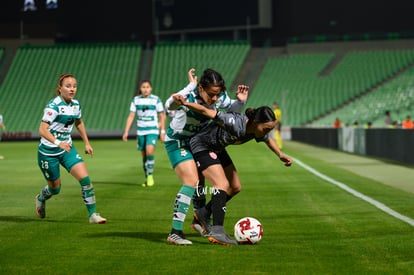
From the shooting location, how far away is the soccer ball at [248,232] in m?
9.62

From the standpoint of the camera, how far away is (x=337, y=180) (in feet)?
67.3

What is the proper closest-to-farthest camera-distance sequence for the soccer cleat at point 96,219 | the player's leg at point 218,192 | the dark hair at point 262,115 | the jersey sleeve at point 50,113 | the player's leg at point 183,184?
the dark hair at point 262,115 < the player's leg at point 183,184 < the player's leg at point 218,192 < the jersey sleeve at point 50,113 < the soccer cleat at point 96,219

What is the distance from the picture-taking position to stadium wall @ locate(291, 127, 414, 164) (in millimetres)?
28952

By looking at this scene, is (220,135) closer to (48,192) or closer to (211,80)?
(211,80)

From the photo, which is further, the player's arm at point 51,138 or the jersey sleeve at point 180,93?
the player's arm at point 51,138

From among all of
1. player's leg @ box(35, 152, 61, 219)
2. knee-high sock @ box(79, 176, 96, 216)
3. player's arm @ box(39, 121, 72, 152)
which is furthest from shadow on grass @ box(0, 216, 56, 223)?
player's arm @ box(39, 121, 72, 152)

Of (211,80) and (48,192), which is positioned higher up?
(211,80)

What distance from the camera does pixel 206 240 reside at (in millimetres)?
10148

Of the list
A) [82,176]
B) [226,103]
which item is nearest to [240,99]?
[226,103]

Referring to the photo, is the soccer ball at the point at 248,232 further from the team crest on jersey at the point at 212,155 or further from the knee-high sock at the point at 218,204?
the team crest on jersey at the point at 212,155

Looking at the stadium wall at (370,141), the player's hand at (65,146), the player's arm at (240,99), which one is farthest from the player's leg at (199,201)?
the stadium wall at (370,141)

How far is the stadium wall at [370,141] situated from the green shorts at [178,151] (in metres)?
18.8

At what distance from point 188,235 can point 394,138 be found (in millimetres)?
21109

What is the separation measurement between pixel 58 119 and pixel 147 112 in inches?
320
